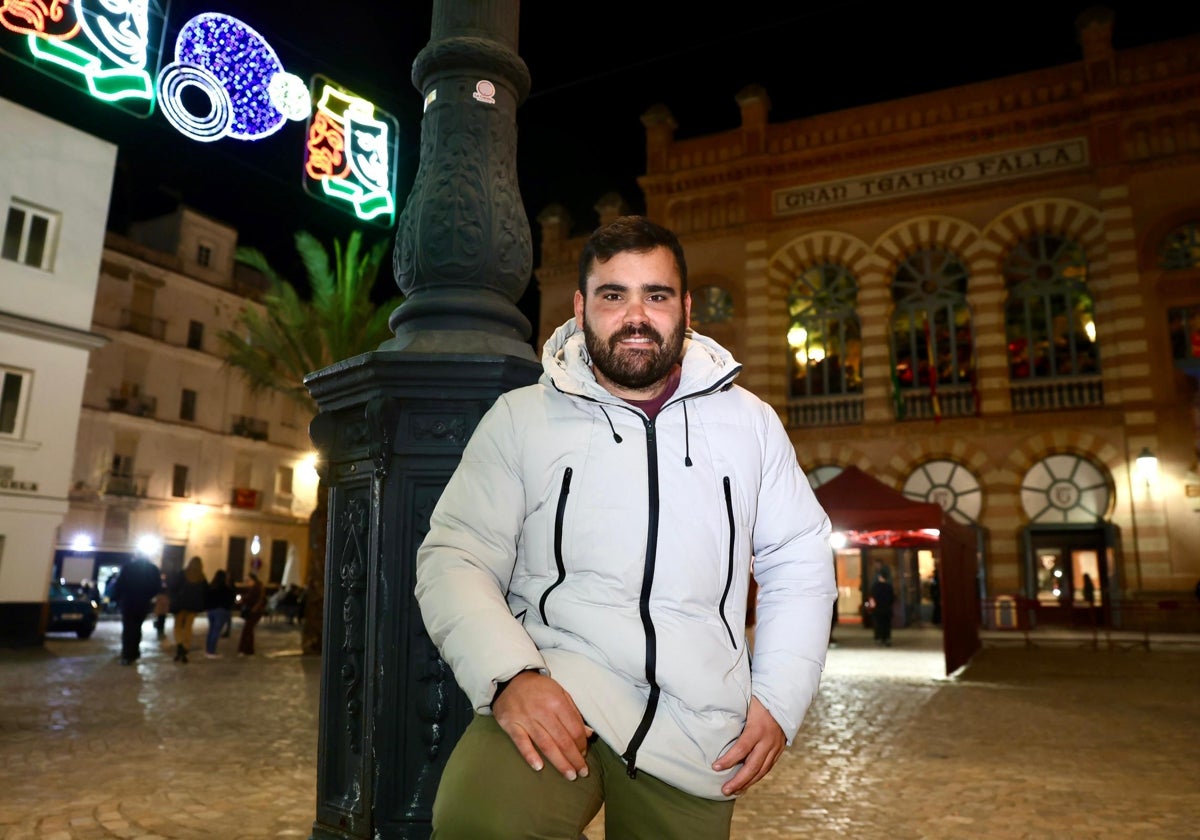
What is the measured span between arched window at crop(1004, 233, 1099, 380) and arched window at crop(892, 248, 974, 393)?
1.08 meters

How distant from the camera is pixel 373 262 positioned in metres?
17.3

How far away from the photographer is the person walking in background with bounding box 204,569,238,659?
47.4ft

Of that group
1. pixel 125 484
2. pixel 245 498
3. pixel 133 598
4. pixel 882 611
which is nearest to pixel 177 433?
pixel 125 484

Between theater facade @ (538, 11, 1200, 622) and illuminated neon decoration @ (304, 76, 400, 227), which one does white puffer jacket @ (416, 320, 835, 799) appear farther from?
theater facade @ (538, 11, 1200, 622)

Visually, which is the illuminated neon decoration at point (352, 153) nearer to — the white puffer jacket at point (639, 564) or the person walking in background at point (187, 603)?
the white puffer jacket at point (639, 564)

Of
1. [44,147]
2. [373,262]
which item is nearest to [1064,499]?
[373,262]

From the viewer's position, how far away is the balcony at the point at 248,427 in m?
35.7

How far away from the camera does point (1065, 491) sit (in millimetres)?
20266

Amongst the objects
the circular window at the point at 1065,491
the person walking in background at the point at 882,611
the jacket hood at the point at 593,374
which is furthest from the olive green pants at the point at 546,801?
the circular window at the point at 1065,491

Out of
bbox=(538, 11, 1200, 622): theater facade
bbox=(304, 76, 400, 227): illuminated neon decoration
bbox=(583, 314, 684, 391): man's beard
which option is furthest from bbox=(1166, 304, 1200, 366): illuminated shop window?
bbox=(583, 314, 684, 391): man's beard

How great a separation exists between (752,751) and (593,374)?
0.94 m

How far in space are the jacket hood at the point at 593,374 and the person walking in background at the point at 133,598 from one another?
13.2 metres

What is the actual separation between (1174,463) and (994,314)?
523 cm

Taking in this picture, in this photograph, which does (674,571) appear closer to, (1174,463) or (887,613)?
(887,613)
